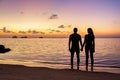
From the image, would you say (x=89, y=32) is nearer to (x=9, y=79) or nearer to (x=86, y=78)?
(x=86, y=78)

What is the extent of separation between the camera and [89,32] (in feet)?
49.0

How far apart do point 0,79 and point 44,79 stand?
179 centimetres

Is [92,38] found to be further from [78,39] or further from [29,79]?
[29,79]

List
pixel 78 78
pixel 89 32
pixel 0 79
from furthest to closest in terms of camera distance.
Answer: pixel 89 32
pixel 78 78
pixel 0 79

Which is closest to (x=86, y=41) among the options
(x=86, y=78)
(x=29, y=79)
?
(x=86, y=78)

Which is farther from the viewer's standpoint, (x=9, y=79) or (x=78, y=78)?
(x=78, y=78)

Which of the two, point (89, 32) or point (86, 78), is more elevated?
point (89, 32)

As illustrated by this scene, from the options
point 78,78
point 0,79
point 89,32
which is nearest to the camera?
point 0,79

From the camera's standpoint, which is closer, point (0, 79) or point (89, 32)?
point (0, 79)

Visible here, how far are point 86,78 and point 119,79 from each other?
1445 mm

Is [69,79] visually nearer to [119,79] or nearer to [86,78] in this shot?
[86,78]

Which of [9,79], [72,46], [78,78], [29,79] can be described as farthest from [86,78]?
[72,46]

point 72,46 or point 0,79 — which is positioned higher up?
point 72,46

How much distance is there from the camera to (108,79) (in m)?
11.4
